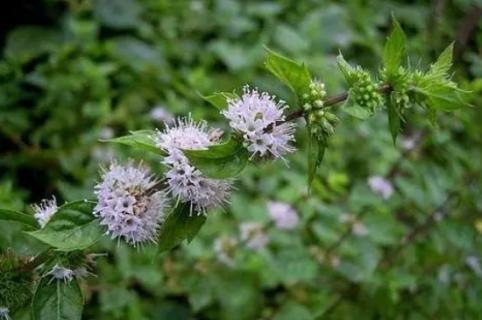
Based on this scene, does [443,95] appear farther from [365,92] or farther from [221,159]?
[221,159]

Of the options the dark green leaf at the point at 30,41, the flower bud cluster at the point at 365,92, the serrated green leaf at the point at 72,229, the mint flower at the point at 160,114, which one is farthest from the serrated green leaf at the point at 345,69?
the dark green leaf at the point at 30,41

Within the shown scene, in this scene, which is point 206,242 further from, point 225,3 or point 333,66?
point 225,3

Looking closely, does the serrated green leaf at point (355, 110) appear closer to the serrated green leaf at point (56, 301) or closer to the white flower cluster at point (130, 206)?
the white flower cluster at point (130, 206)

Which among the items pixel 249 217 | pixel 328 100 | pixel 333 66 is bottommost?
pixel 328 100

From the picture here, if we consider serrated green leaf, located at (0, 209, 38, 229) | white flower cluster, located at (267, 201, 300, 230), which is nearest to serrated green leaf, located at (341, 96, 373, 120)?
serrated green leaf, located at (0, 209, 38, 229)

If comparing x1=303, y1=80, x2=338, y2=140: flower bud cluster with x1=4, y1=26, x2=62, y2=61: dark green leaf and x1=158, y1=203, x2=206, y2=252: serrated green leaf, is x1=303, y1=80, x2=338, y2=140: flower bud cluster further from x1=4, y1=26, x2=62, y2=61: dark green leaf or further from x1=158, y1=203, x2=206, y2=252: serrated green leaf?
x1=4, y1=26, x2=62, y2=61: dark green leaf

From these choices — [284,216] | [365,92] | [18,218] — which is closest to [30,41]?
[284,216]

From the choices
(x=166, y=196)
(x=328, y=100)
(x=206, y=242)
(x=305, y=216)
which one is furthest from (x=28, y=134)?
(x=328, y=100)
